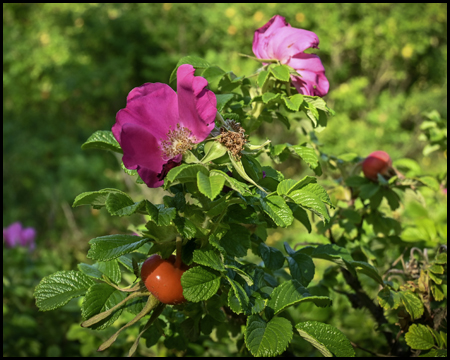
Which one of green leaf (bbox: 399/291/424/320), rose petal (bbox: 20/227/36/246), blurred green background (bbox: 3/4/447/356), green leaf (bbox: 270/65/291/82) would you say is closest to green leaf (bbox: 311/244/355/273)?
green leaf (bbox: 399/291/424/320)

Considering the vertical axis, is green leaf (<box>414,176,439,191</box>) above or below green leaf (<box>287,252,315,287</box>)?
below

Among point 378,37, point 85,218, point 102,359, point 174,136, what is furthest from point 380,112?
point 174,136

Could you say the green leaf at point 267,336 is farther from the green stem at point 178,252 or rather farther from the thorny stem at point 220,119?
the thorny stem at point 220,119

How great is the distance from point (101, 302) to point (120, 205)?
0.62 feet

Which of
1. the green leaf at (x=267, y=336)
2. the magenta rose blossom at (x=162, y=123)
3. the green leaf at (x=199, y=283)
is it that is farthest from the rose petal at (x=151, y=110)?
the green leaf at (x=267, y=336)

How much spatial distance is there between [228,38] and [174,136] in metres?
4.26

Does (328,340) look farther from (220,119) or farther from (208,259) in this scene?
(220,119)

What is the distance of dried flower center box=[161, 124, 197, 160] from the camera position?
64 centimetres

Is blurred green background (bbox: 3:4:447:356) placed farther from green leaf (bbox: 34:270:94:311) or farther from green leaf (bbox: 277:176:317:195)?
green leaf (bbox: 277:176:317:195)

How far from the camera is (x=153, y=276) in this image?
0.69 meters

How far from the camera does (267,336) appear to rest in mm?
651

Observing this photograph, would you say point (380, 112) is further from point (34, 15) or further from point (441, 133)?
point (34, 15)

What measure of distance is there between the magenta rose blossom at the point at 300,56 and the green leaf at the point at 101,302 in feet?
1.62

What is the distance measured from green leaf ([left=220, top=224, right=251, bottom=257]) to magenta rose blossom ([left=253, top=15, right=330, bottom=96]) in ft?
0.99
